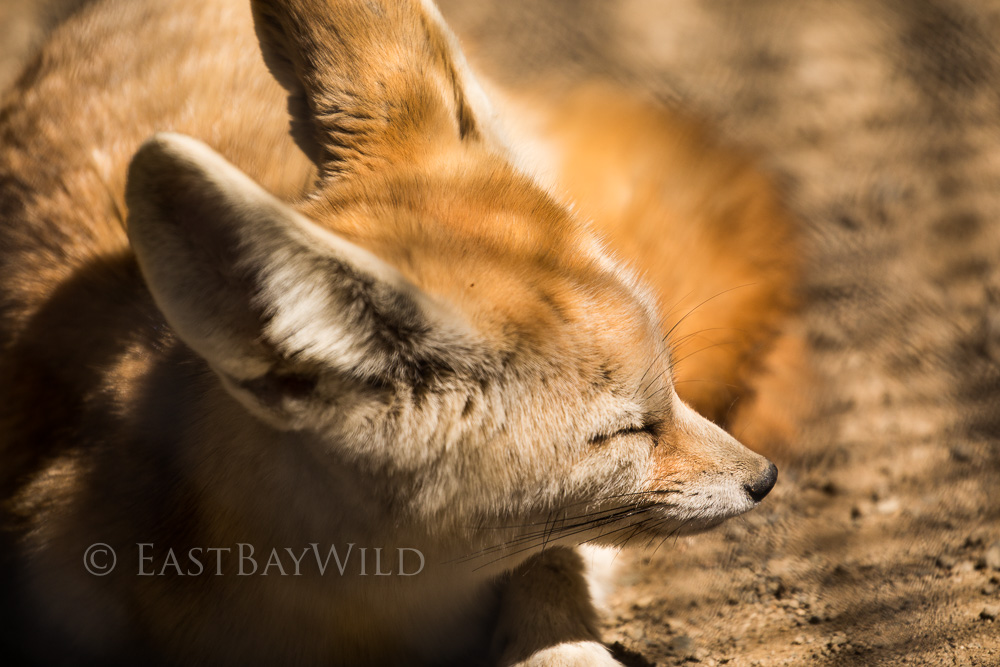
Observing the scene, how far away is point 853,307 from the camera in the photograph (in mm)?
2625

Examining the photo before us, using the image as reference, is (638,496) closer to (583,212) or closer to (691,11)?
(583,212)

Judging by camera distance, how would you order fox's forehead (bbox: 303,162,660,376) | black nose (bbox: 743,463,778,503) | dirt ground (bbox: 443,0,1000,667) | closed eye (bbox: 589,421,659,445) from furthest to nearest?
dirt ground (bbox: 443,0,1000,667) → black nose (bbox: 743,463,778,503) → closed eye (bbox: 589,421,659,445) → fox's forehead (bbox: 303,162,660,376)

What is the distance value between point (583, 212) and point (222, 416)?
3.20ft

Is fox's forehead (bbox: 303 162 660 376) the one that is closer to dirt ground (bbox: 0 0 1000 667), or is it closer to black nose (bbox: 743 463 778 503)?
black nose (bbox: 743 463 778 503)

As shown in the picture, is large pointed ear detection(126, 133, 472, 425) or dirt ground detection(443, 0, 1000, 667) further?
dirt ground detection(443, 0, 1000, 667)

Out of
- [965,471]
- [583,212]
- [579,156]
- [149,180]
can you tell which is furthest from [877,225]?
[149,180]

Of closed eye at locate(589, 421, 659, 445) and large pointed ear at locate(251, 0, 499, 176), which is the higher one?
large pointed ear at locate(251, 0, 499, 176)

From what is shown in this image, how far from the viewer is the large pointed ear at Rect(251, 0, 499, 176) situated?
4.92ft

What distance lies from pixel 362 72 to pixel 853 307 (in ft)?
6.21

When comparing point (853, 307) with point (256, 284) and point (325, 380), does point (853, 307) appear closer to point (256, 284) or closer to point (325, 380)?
point (325, 380)

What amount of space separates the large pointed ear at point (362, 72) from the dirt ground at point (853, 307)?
1.36m

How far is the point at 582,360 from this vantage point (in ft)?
4.57

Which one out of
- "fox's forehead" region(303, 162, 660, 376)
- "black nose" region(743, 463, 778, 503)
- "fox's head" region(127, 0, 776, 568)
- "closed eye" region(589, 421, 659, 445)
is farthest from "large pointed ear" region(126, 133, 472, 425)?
"black nose" region(743, 463, 778, 503)

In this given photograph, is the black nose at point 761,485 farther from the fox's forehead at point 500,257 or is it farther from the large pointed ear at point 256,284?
the large pointed ear at point 256,284
